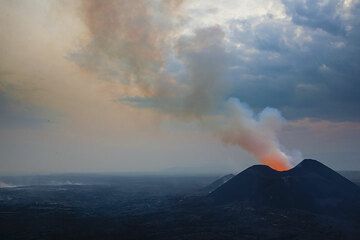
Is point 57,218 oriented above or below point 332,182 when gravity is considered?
below

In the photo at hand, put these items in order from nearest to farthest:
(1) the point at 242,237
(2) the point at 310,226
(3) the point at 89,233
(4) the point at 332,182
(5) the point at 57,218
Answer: (1) the point at 242,237
(3) the point at 89,233
(2) the point at 310,226
(5) the point at 57,218
(4) the point at 332,182

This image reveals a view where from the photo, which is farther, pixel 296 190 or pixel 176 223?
pixel 296 190

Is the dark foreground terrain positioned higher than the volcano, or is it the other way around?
the volcano

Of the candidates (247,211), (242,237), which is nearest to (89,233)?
(242,237)

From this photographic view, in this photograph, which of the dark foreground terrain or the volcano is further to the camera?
the volcano

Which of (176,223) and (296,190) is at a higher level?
(296,190)

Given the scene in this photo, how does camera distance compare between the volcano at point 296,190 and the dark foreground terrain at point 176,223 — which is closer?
the dark foreground terrain at point 176,223

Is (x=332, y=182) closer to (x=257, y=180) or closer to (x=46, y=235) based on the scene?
(x=257, y=180)

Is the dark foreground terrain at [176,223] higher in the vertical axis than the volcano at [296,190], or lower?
lower
